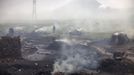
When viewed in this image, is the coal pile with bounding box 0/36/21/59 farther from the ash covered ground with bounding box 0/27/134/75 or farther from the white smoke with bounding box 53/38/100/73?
the white smoke with bounding box 53/38/100/73

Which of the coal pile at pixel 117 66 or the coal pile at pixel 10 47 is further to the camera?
the coal pile at pixel 10 47

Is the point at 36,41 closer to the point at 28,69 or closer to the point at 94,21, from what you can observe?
the point at 28,69

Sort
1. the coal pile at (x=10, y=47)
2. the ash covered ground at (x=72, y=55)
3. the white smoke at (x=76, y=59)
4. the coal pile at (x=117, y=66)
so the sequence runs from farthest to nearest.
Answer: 1. the coal pile at (x=10, y=47)
2. the white smoke at (x=76, y=59)
3. the ash covered ground at (x=72, y=55)
4. the coal pile at (x=117, y=66)

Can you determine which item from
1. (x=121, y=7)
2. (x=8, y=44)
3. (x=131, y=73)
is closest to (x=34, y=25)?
(x=8, y=44)

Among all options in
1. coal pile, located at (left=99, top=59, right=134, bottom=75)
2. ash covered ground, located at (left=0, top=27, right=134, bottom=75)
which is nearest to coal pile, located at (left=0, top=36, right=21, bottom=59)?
ash covered ground, located at (left=0, top=27, right=134, bottom=75)

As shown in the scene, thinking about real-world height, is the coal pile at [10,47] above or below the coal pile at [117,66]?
above

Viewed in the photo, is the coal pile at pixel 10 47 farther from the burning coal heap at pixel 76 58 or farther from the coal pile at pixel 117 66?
the coal pile at pixel 117 66

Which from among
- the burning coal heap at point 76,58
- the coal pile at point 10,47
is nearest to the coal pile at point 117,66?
the burning coal heap at point 76,58
